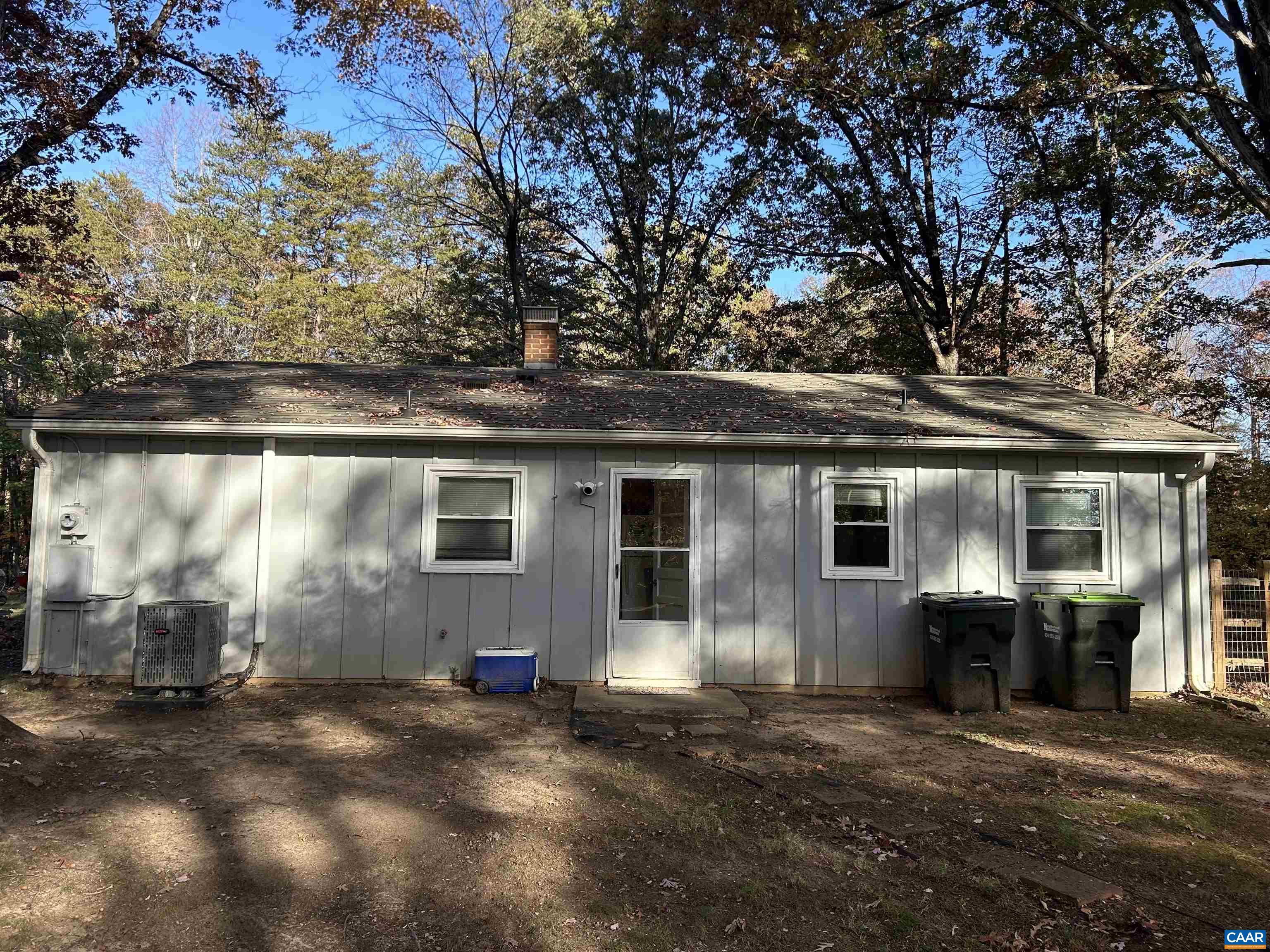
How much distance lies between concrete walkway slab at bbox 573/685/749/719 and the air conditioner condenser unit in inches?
127

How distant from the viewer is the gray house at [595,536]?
719 centimetres

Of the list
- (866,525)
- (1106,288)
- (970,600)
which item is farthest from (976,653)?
(1106,288)

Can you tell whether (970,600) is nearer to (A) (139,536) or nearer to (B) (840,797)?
(B) (840,797)

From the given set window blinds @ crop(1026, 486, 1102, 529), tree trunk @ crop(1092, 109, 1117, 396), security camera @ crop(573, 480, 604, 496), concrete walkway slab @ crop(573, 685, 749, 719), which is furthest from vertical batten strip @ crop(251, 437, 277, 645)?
tree trunk @ crop(1092, 109, 1117, 396)

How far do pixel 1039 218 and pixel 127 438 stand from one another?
1762cm

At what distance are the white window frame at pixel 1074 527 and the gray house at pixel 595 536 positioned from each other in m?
0.02

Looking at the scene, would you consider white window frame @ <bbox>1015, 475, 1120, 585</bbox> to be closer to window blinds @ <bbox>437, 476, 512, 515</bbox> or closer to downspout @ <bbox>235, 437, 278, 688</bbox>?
window blinds @ <bbox>437, 476, 512, 515</bbox>

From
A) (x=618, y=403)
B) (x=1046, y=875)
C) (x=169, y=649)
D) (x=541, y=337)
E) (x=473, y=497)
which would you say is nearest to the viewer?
(x=1046, y=875)

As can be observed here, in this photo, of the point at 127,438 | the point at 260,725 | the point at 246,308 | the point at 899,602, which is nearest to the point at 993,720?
the point at 899,602

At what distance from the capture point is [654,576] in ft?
24.4

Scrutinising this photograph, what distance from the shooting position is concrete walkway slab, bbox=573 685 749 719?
6.37m

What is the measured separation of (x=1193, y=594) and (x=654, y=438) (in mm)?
5573

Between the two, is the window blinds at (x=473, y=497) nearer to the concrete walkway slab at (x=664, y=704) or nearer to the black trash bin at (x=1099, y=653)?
the concrete walkway slab at (x=664, y=704)

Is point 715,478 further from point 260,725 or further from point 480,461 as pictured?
point 260,725
